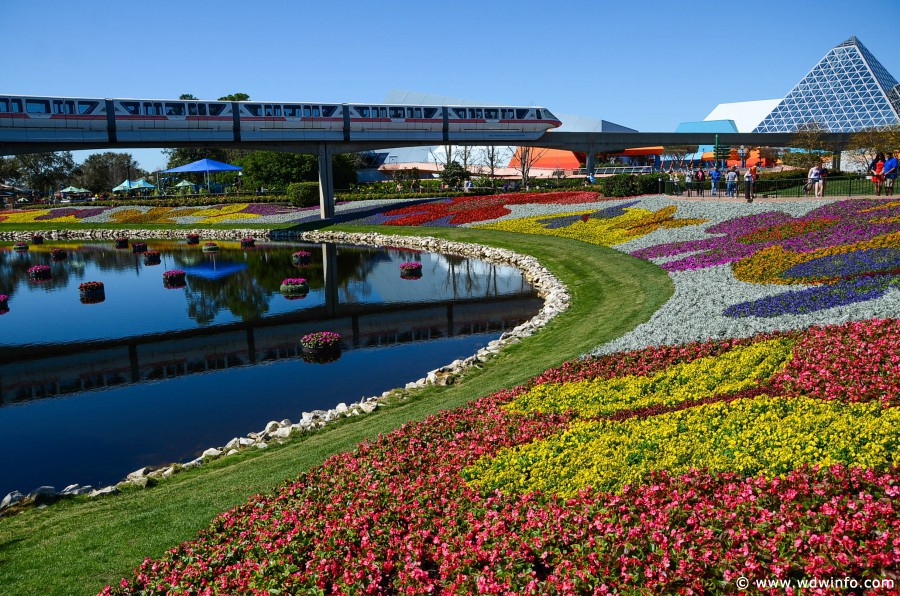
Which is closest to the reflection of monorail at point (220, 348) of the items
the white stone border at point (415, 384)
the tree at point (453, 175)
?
the white stone border at point (415, 384)

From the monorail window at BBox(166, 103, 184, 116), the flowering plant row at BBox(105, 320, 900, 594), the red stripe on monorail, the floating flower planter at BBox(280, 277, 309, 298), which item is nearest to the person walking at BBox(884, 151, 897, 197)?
the flowering plant row at BBox(105, 320, 900, 594)

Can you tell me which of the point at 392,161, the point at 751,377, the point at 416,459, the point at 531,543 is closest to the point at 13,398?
the point at 416,459

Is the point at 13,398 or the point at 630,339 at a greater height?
the point at 630,339

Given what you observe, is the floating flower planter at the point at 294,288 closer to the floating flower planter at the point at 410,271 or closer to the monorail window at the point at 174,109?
the floating flower planter at the point at 410,271

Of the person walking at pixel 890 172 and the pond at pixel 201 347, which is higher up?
the person walking at pixel 890 172

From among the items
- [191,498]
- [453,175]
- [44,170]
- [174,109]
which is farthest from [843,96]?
[44,170]

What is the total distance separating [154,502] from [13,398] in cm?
959

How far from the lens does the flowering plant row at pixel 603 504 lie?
5625 mm

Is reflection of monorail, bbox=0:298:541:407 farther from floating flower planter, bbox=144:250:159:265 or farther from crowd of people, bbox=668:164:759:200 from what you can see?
floating flower planter, bbox=144:250:159:265

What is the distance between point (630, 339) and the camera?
1401 cm

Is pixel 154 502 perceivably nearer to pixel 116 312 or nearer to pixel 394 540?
pixel 394 540

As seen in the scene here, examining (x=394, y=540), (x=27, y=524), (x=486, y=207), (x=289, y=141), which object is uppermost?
(x=289, y=141)

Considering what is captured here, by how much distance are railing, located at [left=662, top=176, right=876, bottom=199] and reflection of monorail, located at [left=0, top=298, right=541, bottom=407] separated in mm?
19121

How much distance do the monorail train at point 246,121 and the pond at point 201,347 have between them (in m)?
9.65
